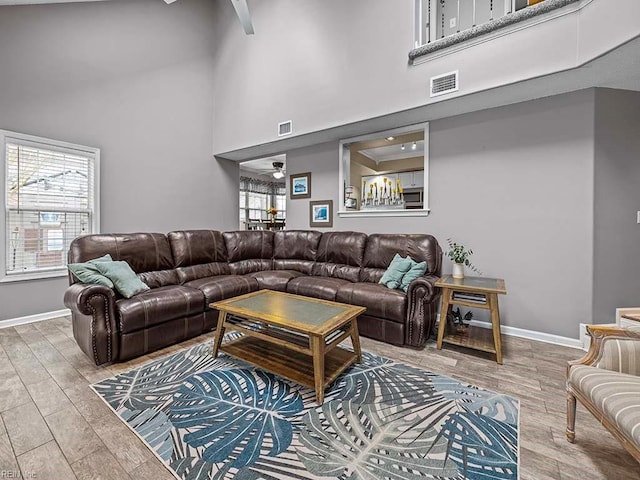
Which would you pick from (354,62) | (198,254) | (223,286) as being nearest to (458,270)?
(223,286)

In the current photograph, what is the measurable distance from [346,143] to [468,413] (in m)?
3.67

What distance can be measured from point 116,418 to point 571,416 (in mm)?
2627

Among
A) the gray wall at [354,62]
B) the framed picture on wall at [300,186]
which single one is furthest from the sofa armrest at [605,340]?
the framed picture on wall at [300,186]

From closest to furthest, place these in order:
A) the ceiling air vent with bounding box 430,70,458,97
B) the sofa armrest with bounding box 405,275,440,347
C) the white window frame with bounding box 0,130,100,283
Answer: the sofa armrest with bounding box 405,275,440,347
the ceiling air vent with bounding box 430,70,458,97
the white window frame with bounding box 0,130,100,283

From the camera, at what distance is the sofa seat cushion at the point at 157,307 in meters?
2.48

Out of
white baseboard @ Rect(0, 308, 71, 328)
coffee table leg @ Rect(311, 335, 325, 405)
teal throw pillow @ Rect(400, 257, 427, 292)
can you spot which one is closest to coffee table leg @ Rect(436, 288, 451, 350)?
teal throw pillow @ Rect(400, 257, 427, 292)

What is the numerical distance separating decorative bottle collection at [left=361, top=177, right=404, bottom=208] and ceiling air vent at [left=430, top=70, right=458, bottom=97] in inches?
75.8

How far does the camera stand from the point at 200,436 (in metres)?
1.60

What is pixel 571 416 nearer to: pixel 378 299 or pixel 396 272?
pixel 378 299

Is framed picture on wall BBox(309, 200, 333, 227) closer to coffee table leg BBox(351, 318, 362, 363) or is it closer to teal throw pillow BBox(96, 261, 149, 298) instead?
coffee table leg BBox(351, 318, 362, 363)

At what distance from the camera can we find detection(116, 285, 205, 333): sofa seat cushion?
2.48 meters

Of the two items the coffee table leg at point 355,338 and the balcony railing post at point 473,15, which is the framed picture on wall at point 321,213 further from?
the balcony railing post at point 473,15

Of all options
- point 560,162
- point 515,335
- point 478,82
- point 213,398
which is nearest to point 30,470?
point 213,398

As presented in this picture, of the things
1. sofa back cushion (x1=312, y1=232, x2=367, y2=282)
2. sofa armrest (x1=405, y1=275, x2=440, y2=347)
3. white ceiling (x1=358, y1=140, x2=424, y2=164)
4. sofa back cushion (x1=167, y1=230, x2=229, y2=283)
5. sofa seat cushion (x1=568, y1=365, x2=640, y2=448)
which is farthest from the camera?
white ceiling (x1=358, y1=140, x2=424, y2=164)
